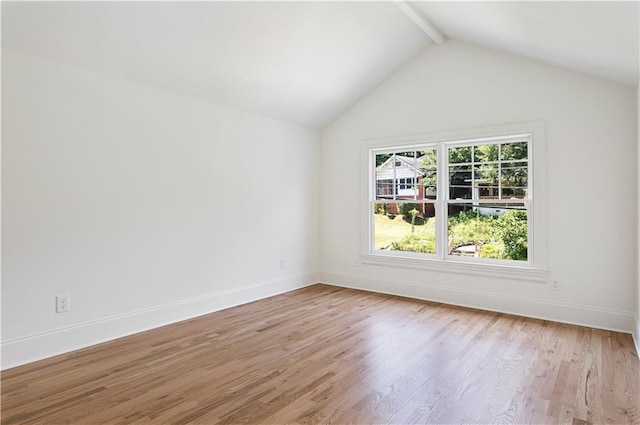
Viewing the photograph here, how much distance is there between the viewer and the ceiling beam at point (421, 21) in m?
3.60

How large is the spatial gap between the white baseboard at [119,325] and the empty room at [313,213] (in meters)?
0.02

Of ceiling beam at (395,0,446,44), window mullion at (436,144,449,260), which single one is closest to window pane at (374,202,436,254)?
window mullion at (436,144,449,260)

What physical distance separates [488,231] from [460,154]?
0.94 meters

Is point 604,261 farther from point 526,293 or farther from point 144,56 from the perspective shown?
point 144,56

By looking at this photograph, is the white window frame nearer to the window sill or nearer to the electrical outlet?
the window sill

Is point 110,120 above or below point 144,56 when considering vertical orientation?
below

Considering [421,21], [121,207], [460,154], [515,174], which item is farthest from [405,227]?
[121,207]

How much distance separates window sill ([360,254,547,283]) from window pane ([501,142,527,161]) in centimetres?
117

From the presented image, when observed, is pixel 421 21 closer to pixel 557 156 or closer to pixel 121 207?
pixel 557 156

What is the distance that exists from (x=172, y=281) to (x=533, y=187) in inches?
147

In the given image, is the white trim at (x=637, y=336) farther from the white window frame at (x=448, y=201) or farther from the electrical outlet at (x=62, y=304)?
the electrical outlet at (x=62, y=304)

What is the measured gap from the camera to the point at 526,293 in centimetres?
403

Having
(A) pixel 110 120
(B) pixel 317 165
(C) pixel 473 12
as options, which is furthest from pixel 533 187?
(A) pixel 110 120

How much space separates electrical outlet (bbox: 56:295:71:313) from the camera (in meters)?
3.00
